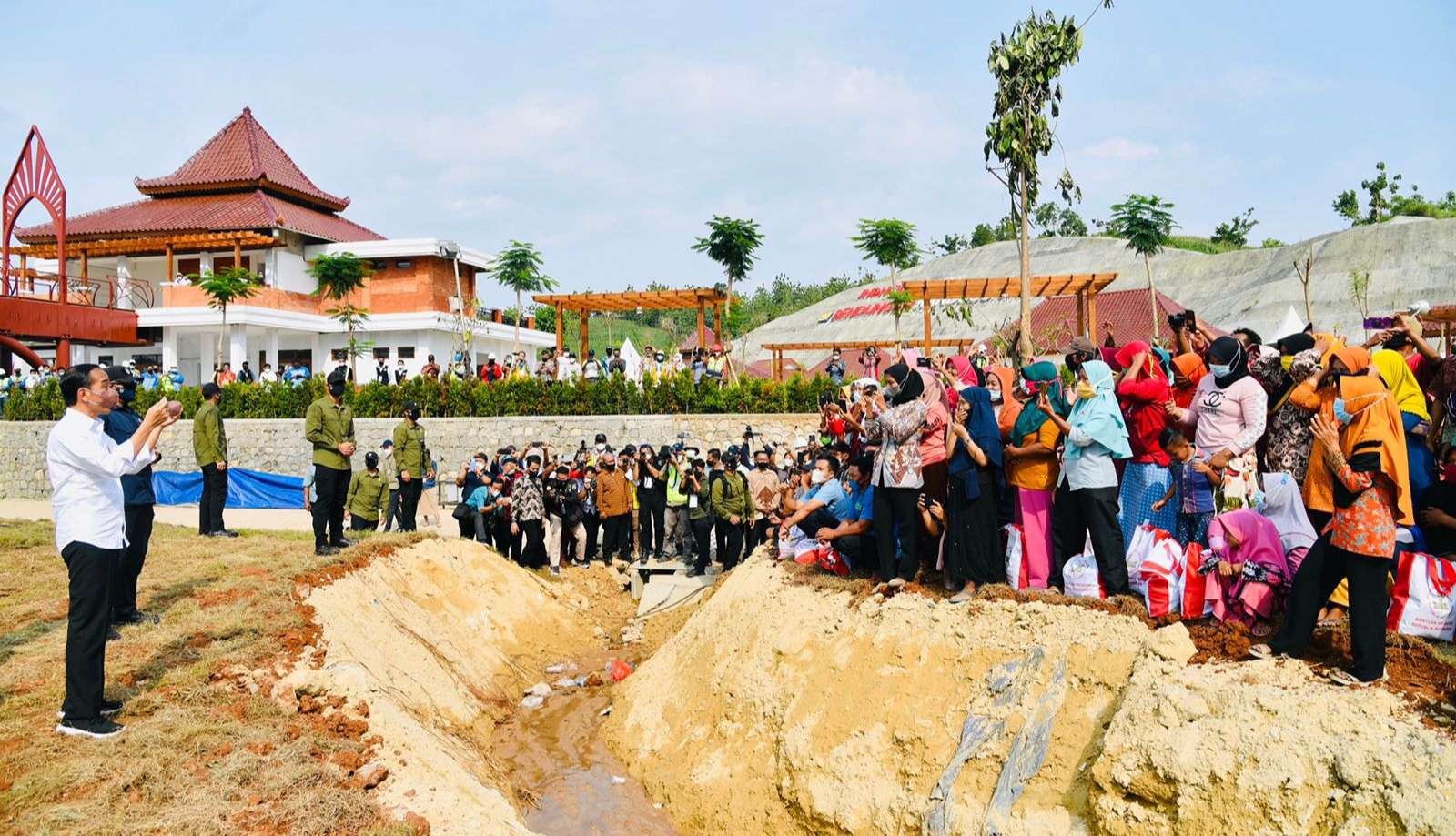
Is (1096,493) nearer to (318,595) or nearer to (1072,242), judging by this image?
(318,595)

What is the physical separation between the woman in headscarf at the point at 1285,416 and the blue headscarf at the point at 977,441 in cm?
190

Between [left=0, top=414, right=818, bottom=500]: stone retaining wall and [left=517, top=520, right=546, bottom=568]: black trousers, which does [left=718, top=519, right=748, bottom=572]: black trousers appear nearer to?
[left=517, top=520, right=546, bottom=568]: black trousers

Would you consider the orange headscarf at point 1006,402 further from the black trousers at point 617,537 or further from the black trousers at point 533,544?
the black trousers at point 533,544

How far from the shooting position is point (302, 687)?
23.7ft

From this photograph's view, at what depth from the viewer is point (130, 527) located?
7.72 m

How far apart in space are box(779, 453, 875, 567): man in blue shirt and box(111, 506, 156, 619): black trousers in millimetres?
5890

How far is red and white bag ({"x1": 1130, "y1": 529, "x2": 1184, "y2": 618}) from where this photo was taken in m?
6.44

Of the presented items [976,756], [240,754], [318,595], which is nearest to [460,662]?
[318,595]

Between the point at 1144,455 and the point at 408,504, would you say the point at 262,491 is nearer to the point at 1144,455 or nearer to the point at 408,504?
the point at 408,504

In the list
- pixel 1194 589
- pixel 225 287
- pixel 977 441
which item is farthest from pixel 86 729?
pixel 225 287

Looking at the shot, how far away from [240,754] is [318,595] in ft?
11.9

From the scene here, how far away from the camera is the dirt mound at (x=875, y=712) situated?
6.19m

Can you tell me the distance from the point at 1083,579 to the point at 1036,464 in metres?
0.95

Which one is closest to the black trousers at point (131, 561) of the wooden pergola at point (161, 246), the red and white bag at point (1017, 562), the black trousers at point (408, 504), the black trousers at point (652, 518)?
the black trousers at point (408, 504)
